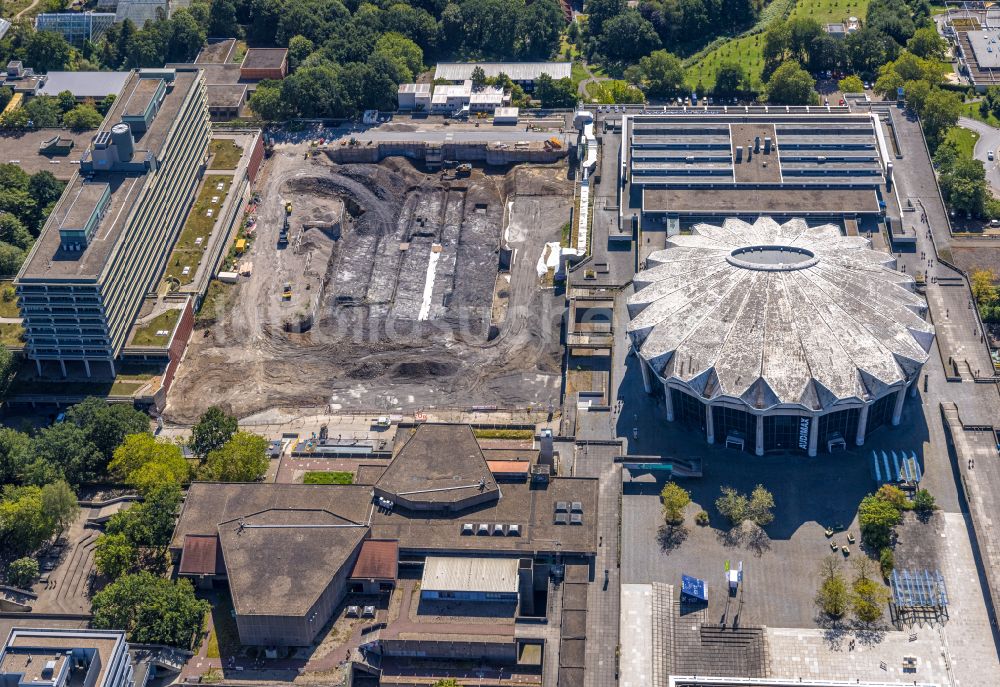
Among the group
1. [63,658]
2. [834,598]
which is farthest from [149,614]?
[834,598]

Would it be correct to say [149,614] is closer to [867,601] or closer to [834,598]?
[834,598]

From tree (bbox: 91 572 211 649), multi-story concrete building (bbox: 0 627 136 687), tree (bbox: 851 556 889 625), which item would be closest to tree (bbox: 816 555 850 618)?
tree (bbox: 851 556 889 625)

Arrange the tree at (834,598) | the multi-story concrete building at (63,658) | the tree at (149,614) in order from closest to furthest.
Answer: the multi-story concrete building at (63,658), the tree at (149,614), the tree at (834,598)

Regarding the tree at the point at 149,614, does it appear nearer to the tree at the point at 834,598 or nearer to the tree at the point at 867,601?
the tree at the point at 834,598

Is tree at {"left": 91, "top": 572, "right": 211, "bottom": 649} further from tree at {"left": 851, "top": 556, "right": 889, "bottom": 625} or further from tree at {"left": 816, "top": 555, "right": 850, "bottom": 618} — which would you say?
tree at {"left": 851, "top": 556, "right": 889, "bottom": 625}

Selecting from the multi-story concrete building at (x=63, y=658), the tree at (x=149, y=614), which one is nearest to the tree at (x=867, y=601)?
the tree at (x=149, y=614)

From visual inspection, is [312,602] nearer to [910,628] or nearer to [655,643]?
[655,643]

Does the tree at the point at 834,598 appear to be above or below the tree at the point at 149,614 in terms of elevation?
above
